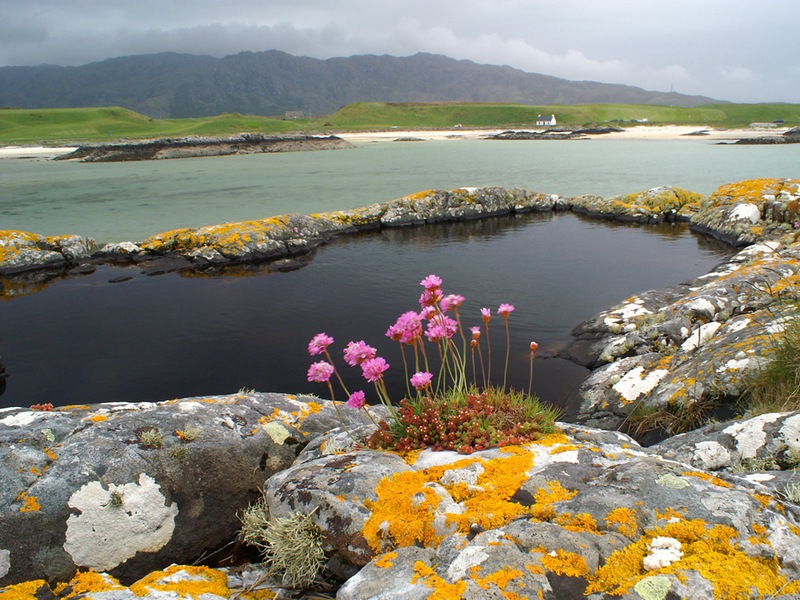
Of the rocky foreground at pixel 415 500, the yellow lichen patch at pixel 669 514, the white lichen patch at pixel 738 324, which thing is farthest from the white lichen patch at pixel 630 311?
the yellow lichen patch at pixel 669 514

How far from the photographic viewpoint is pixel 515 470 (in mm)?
→ 3852

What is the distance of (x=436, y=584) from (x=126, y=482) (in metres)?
3.11

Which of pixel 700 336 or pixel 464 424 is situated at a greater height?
pixel 464 424

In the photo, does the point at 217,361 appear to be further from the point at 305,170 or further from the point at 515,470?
the point at 305,170

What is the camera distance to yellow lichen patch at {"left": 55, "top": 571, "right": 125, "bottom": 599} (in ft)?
11.7

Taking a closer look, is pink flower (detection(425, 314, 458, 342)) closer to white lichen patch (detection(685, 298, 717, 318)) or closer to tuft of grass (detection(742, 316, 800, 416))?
tuft of grass (detection(742, 316, 800, 416))

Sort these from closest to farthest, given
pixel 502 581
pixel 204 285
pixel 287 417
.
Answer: pixel 502 581 → pixel 287 417 → pixel 204 285

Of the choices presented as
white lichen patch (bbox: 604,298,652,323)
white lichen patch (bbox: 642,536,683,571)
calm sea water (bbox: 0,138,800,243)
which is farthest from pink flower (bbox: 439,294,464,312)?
calm sea water (bbox: 0,138,800,243)

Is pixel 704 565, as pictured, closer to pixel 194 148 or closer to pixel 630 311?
pixel 630 311

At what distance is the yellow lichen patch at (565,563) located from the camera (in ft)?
9.03

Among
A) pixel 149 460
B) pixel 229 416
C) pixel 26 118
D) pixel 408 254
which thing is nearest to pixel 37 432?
pixel 149 460

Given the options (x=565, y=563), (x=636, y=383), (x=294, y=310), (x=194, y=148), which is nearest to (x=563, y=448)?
(x=565, y=563)

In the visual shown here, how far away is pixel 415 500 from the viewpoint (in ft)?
11.8

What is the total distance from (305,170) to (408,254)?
32.7 m
